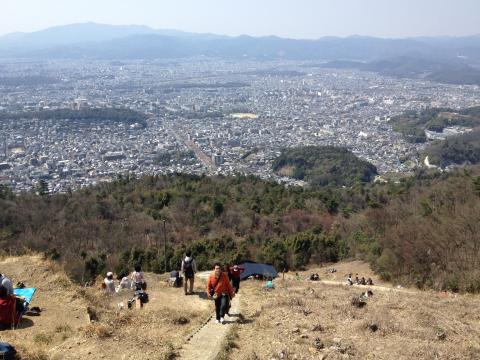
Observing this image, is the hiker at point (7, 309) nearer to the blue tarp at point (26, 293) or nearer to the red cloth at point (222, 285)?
the blue tarp at point (26, 293)

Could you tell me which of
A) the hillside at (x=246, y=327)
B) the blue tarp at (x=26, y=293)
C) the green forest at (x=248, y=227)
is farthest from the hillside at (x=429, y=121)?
the blue tarp at (x=26, y=293)

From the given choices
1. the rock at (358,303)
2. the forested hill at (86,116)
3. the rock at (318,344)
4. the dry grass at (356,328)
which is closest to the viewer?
the dry grass at (356,328)

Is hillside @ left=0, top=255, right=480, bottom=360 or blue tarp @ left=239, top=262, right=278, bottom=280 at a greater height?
hillside @ left=0, top=255, right=480, bottom=360

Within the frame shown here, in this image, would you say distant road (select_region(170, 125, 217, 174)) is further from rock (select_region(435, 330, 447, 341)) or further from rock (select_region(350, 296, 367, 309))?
rock (select_region(435, 330, 447, 341))

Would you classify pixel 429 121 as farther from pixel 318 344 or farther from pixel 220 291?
pixel 318 344

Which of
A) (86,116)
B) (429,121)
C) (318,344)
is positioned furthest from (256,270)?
(86,116)

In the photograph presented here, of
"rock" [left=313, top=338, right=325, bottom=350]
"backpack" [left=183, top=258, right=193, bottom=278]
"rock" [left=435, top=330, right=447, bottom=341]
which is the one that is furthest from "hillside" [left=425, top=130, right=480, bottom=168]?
"rock" [left=313, top=338, right=325, bottom=350]
